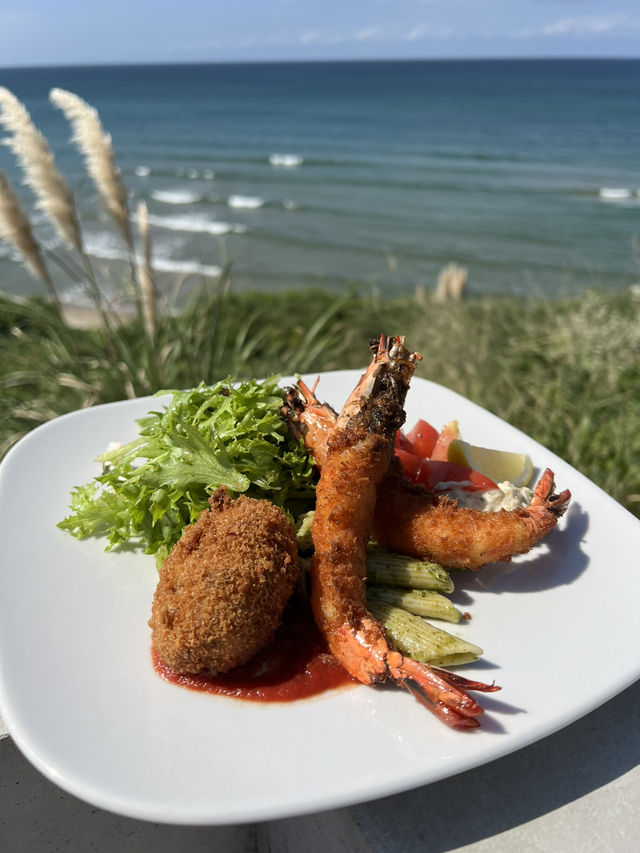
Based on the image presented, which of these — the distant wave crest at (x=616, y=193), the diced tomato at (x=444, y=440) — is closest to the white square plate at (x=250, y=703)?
the diced tomato at (x=444, y=440)

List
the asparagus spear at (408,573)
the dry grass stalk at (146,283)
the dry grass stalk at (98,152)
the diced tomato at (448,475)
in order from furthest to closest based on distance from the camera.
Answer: the dry grass stalk at (146,283), the dry grass stalk at (98,152), the diced tomato at (448,475), the asparagus spear at (408,573)

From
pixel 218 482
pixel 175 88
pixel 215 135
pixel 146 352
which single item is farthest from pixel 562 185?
pixel 175 88

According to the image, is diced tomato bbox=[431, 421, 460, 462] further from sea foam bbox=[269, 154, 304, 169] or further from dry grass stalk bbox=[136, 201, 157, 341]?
sea foam bbox=[269, 154, 304, 169]

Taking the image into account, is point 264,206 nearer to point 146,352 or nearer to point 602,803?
point 146,352

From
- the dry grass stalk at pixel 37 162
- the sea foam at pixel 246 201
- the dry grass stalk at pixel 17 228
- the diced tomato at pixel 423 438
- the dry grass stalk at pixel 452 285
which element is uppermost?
the dry grass stalk at pixel 37 162

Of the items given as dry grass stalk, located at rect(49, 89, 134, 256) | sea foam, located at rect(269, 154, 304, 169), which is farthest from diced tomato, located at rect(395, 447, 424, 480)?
sea foam, located at rect(269, 154, 304, 169)

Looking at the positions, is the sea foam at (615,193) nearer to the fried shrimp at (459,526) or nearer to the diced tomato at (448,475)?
the diced tomato at (448,475)

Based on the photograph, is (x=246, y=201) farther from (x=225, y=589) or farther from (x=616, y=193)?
(x=225, y=589)
